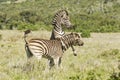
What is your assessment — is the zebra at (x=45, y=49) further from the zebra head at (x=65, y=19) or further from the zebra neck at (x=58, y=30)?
the zebra neck at (x=58, y=30)

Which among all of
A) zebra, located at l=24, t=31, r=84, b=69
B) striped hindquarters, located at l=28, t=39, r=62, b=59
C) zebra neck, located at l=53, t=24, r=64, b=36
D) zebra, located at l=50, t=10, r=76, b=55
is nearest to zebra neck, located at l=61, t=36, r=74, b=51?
zebra, located at l=24, t=31, r=84, b=69

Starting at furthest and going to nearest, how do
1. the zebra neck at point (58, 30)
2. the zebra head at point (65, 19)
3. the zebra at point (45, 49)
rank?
1. the zebra neck at point (58, 30)
2. the zebra head at point (65, 19)
3. the zebra at point (45, 49)

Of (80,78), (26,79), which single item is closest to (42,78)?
(26,79)

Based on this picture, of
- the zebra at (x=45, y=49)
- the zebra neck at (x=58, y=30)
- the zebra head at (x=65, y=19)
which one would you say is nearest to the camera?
the zebra at (x=45, y=49)

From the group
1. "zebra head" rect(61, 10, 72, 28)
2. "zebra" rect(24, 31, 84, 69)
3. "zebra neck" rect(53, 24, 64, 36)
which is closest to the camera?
"zebra" rect(24, 31, 84, 69)

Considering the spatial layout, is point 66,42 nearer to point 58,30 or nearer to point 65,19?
point 65,19

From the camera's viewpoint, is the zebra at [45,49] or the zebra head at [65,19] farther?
the zebra head at [65,19]

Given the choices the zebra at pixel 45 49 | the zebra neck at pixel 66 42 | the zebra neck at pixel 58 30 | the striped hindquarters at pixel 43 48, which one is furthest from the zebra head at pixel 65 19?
the striped hindquarters at pixel 43 48

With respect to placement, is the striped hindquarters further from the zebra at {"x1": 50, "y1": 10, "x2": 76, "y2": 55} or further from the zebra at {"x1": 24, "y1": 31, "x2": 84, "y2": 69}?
the zebra at {"x1": 50, "y1": 10, "x2": 76, "y2": 55}

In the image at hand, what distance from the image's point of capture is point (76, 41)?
37.5ft

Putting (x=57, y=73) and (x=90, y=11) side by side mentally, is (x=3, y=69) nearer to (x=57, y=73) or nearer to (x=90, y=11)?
(x=57, y=73)

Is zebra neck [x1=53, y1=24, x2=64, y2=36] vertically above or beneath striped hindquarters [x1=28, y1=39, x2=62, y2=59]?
beneath

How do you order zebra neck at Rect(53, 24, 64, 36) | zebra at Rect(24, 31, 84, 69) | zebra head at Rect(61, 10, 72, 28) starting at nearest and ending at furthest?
zebra at Rect(24, 31, 84, 69)
zebra head at Rect(61, 10, 72, 28)
zebra neck at Rect(53, 24, 64, 36)

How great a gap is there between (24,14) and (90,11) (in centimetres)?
5871
